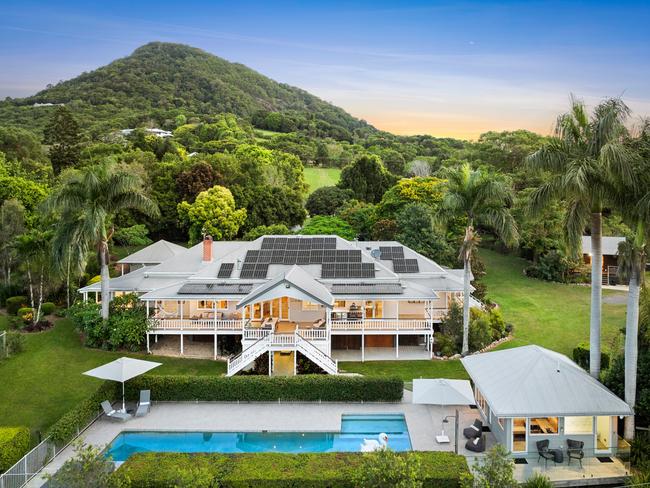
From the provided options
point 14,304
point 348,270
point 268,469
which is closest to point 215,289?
point 348,270

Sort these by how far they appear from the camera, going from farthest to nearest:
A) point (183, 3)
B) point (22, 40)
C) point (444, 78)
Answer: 1. point (22, 40)
2. point (183, 3)
3. point (444, 78)

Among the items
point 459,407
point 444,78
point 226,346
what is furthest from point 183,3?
point 459,407

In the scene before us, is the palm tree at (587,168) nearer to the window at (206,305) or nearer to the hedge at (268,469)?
the hedge at (268,469)

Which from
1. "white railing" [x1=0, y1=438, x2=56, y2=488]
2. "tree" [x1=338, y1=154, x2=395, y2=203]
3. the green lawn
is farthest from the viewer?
the green lawn

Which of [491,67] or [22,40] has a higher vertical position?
[22,40]

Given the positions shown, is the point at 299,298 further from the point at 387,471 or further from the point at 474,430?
the point at 387,471

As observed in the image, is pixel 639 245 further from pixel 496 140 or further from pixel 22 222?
pixel 496 140

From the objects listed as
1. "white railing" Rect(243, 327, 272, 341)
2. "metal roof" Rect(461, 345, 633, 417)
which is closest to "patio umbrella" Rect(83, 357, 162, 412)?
"white railing" Rect(243, 327, 272, 341)

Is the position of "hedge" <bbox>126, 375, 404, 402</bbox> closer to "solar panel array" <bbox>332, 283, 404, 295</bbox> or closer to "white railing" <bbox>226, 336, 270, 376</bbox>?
"white railing" <bbox>226, 336, 270, 376</bbox>
